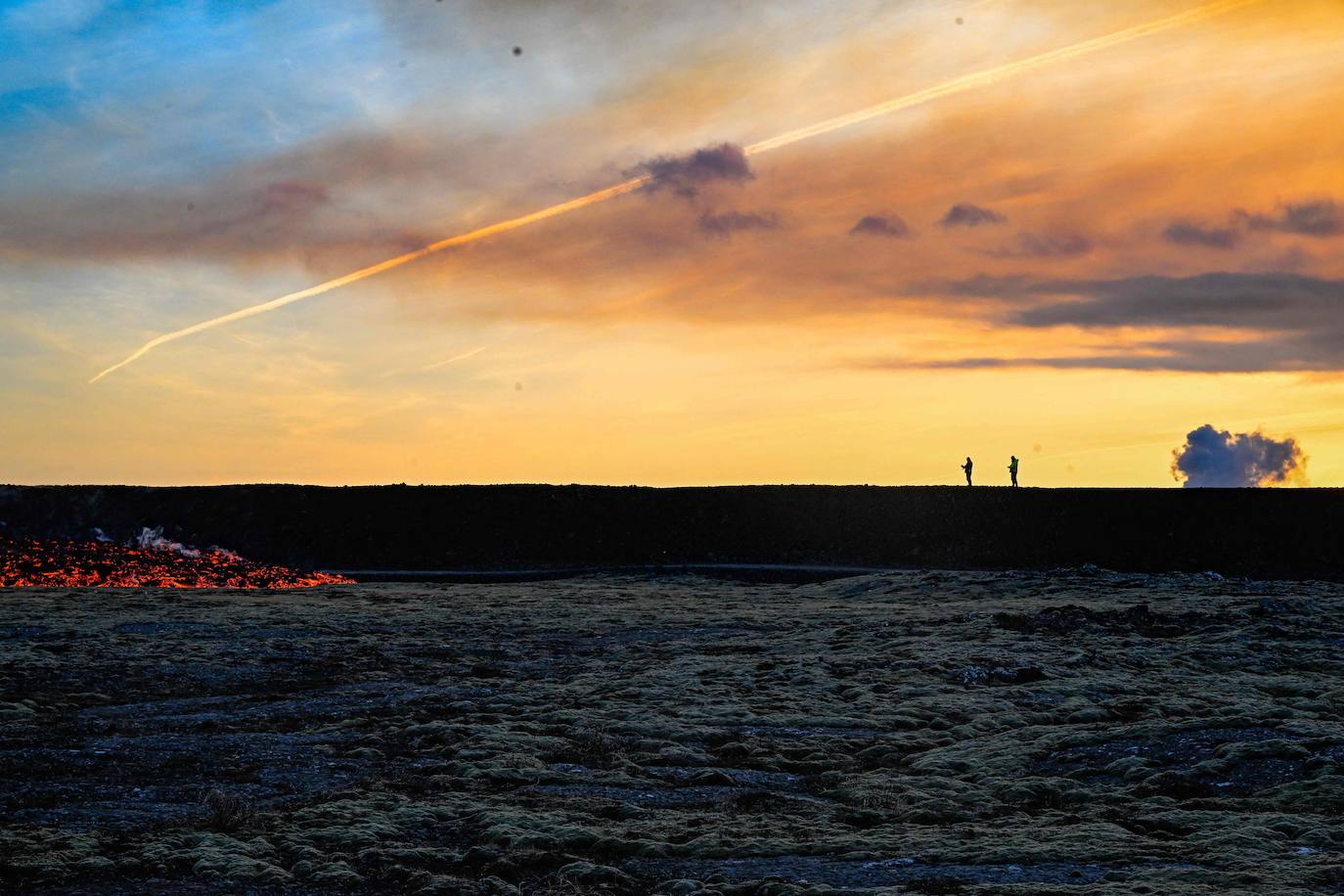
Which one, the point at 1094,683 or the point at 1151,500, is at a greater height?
the point at 1151,500

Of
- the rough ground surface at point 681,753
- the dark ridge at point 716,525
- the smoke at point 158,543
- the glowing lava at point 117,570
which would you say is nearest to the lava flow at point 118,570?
the glowing lava at point 117,570

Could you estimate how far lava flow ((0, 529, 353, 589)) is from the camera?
2839cm

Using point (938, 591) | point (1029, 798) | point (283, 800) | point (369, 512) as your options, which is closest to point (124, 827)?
point (283, 800)

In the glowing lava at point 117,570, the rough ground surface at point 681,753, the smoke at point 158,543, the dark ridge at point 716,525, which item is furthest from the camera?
the dark ridge at point 716,525

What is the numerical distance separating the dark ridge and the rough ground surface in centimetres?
1588

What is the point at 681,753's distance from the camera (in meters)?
10.9

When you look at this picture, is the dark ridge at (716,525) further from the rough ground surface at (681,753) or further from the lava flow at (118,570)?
the rough ground surface at (681,753)

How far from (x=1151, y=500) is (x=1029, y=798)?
31.1 metres

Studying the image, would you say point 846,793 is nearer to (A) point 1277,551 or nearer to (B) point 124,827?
(B) point 124,827

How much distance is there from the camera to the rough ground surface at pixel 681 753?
24.7ft

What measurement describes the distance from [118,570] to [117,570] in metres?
0.02

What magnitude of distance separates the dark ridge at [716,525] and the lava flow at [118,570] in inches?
245

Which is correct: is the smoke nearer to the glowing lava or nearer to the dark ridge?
the dark ridge

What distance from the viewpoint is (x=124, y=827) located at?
8562mm
